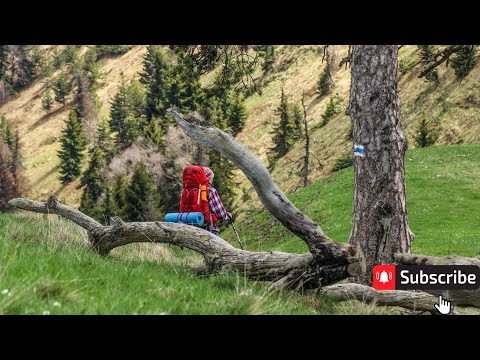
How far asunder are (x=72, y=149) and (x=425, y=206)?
76.1 m

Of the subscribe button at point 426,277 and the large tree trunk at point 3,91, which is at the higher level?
the large tree trunk at point 3,91

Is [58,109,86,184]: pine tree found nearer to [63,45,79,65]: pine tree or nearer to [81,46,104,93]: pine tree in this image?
[81,46,104,93]: pine tree

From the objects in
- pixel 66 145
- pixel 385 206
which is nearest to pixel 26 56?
pixel 66 145

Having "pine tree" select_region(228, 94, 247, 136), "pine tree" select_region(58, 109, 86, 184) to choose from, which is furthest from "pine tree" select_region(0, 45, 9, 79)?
"pine tree" select_region(228, 94, 247, 136)

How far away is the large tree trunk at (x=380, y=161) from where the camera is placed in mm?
9258

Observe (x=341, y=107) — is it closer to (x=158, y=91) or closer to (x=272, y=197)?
(x=158, y=91)

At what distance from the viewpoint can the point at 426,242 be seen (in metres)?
21.1

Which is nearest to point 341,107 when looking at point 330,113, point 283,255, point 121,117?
point 330,113

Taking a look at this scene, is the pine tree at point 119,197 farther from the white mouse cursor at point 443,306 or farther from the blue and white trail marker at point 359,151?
the white mouse cursor at point 443,306

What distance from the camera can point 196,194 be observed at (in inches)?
480

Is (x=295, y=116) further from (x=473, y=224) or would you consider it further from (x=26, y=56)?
(x=26, y=56)

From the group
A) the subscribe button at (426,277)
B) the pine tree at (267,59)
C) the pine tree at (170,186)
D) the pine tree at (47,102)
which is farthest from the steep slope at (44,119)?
the subscribe button at (426,277)

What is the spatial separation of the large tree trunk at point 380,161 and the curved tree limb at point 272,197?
221 centimetres

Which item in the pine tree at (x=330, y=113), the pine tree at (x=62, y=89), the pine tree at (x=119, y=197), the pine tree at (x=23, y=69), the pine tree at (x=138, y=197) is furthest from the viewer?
the pine tree at (x=62, y=89)
